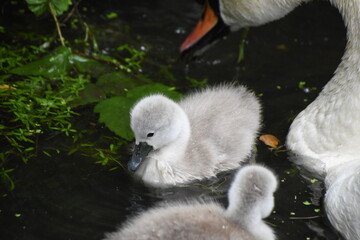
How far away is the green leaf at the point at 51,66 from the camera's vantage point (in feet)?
17.6

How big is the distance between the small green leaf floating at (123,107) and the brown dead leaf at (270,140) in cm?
68

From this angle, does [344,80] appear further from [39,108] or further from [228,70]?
[39,108]

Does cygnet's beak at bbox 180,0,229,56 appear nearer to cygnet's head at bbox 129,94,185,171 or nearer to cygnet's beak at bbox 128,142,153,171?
cygnet's head at bbox 129,94,185,171

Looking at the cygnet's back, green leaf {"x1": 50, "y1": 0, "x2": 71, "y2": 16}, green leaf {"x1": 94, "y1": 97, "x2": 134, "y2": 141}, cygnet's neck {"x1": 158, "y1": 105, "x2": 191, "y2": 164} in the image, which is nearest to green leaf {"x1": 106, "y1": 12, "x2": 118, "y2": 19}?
green leaf {"x1": 50, "y1": 0, "x2": 71, "y2": 16}

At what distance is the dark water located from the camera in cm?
406

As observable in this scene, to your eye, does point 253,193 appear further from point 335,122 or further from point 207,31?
point 207,31

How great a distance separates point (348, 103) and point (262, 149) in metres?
0.64

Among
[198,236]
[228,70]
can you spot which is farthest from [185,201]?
[228,70]

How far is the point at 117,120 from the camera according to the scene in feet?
16.1

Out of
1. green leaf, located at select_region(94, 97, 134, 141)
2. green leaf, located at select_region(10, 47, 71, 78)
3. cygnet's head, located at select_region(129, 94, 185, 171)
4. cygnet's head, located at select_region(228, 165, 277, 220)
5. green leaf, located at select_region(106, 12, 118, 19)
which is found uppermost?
cygnet's head, located at select_region(228, 165, 277, 220)

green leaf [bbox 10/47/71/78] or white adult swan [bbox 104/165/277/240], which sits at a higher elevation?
white adult swan [bbox 104/165/277/240]

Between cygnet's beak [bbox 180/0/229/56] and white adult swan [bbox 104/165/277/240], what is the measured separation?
6.17 ft

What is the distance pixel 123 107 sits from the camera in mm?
5039

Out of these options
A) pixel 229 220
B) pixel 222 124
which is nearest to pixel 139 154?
pixel 222 124
